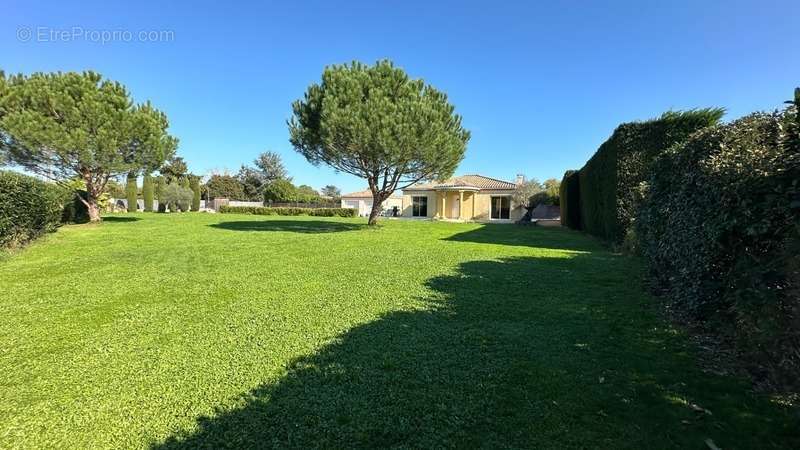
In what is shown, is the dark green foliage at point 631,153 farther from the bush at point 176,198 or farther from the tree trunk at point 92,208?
the bush at point 176,198

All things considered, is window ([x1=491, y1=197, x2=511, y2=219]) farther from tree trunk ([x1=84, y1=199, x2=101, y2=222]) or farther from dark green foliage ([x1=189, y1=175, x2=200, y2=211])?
dark green foliage ([x1=189, y1=175, x2=200, y2=211])

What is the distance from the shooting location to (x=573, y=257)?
8867 millimetres

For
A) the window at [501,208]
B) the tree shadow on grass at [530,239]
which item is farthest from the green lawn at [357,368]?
the window at [501,208]

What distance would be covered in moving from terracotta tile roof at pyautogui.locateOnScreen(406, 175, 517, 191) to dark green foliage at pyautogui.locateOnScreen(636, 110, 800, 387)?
2735 cm

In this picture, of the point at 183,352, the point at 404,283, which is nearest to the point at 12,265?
the point at 183,352

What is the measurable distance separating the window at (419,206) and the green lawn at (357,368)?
2867cm

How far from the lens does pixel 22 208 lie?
9.35 m

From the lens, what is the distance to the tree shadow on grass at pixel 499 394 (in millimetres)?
2248

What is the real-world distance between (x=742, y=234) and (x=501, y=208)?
31103 mm

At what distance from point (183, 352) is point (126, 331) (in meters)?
1.05

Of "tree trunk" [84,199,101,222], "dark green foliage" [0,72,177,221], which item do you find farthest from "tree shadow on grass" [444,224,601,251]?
"tree trunk" [84,199,101,222]

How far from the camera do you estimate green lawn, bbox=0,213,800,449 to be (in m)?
2.31

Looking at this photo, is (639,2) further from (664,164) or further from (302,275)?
(302,275)

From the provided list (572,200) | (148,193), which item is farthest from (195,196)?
(572,200)
